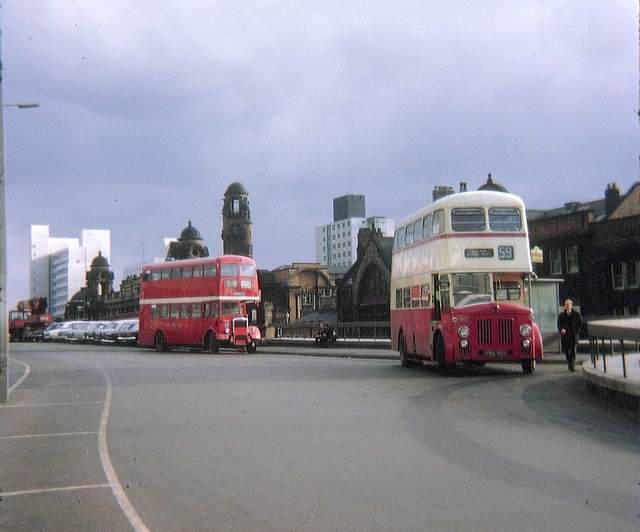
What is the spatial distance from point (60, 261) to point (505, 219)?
181083 mm

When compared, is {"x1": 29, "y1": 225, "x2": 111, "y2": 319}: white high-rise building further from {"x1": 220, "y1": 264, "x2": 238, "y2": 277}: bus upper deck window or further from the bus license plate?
the bus license plate

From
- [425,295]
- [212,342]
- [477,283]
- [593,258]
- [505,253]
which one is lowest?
[212,342]

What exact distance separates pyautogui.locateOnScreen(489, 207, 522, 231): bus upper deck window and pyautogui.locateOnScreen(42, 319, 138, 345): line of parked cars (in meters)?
38.4

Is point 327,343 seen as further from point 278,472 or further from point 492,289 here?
point 278,472

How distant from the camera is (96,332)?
62.1 meters

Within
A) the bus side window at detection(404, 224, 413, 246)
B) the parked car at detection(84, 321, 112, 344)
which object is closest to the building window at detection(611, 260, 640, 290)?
the bus side window at detection(404, 224, 413, 246)

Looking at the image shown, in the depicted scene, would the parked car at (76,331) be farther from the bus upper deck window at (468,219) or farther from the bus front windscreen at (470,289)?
the bus front windscreen at (470,289)

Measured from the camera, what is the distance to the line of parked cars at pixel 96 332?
5563cm

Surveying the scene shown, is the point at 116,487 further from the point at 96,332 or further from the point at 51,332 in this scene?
the point at 51,332

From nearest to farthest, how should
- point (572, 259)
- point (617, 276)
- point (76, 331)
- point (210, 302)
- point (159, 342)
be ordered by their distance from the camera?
point (210, 302), point (159, 342), point (617, 276), point (572, 259), point (76, 331)

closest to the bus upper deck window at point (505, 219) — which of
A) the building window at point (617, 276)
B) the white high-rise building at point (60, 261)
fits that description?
the building window at point (617, 276)

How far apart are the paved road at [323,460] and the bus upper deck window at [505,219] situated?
179 inches

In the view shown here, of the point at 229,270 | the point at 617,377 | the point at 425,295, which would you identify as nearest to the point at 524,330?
the point at 425,295

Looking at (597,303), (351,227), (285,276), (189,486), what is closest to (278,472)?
(189,486)
